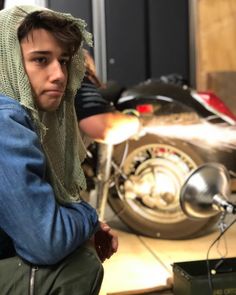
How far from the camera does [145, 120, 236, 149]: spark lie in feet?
9.06

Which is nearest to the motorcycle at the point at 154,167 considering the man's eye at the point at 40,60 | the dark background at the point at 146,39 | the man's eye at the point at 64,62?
the dark background at the point at 146,39

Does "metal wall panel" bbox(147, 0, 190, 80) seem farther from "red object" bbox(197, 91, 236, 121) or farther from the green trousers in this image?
the green trousers

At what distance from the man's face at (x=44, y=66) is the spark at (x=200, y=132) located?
1547 mm

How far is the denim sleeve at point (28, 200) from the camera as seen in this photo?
107cm

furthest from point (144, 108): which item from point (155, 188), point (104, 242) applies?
point (104, 242)

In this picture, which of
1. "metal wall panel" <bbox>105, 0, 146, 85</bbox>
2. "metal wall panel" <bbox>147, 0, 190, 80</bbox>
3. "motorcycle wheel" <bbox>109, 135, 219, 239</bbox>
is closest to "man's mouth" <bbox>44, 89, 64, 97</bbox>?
"motorcycle wheel" <bbox>109, 135, 219, 239</bbox>

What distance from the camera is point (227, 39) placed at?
376cm

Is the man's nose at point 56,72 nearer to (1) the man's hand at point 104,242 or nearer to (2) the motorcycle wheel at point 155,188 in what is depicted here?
(1) the man's hand at point 104,242

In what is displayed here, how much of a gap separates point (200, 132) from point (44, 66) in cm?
172

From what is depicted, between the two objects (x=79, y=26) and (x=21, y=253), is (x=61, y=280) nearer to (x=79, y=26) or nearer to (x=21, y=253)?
(x=21, y=253)

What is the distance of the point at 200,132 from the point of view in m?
2.82

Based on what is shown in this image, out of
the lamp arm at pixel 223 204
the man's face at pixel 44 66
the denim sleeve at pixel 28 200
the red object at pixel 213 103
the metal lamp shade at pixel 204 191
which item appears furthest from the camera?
the red object at pixel 213 103

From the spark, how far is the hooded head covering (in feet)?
4.30

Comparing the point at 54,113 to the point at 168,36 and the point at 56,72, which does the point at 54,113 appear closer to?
the point at 56,72
